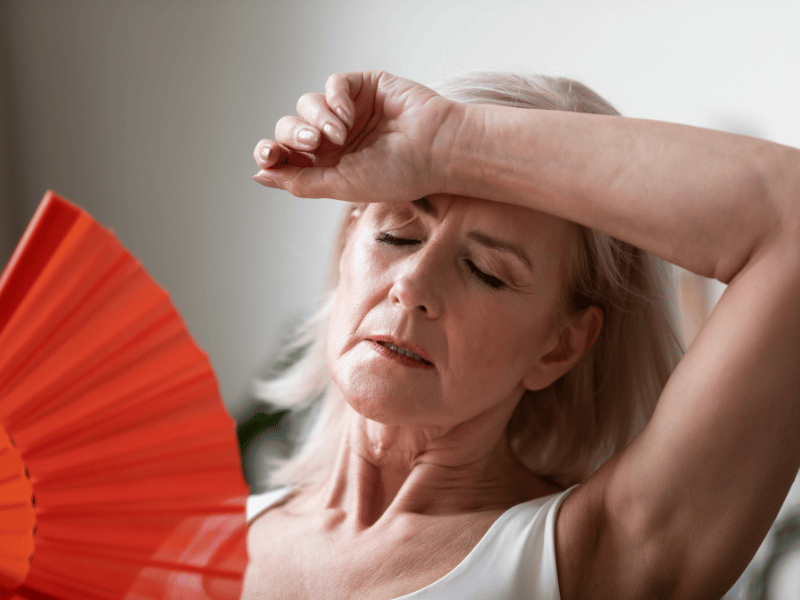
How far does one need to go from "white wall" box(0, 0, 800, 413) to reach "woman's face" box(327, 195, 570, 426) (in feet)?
3.04

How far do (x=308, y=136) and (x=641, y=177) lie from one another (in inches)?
14.7

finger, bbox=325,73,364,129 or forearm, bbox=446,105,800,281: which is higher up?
finger, bbox=325,73,364,129

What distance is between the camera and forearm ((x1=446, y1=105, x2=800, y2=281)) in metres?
0.70

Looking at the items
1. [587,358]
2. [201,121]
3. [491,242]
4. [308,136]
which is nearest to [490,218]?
[491,242]

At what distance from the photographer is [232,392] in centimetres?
215

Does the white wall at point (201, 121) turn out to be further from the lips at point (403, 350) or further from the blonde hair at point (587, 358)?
the lips at point (403, 350)

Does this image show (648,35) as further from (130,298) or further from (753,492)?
(130,298)

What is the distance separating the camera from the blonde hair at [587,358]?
961 millimetres

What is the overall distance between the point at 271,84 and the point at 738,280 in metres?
1.59

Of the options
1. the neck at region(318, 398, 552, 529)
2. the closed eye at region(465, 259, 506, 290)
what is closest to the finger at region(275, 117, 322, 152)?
the closed eye at region(465, 259, 506, 290)

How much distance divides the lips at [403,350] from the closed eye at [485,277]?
0.12 metres

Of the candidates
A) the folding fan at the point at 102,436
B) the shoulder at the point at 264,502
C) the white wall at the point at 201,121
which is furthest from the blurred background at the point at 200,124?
the folding fan at the point at 102,436

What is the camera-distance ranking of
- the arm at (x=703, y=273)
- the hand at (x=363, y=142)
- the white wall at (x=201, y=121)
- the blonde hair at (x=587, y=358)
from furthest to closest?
the white wall at (x=201, y=121)
the blonde hair at (x=587, y=358)
the hand at (x=363, y=142)
the arm at (x=703, y=273)

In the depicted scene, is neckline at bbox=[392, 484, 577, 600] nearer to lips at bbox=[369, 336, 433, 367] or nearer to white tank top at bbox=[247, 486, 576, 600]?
white tank top at bbox=[247, 486, 576, 600]
